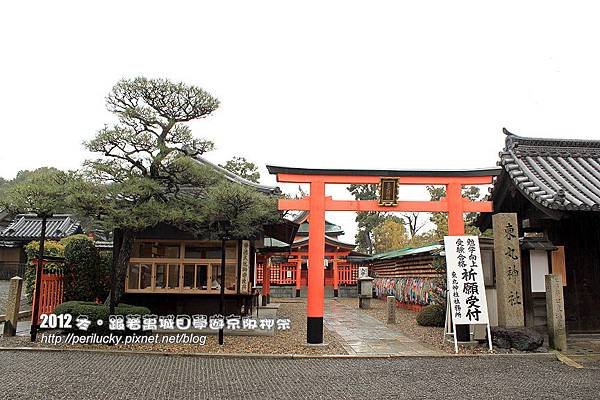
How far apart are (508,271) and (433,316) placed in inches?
218

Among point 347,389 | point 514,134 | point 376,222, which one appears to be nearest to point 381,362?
point 347,389

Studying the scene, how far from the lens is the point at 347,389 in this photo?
7258 mm

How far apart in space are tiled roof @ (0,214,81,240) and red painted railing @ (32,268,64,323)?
13.6 metres

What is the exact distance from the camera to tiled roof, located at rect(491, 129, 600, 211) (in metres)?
9.87

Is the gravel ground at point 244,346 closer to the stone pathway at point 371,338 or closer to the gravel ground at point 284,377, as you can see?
the stone pathway at point 371,338

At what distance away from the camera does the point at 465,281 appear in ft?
36.1

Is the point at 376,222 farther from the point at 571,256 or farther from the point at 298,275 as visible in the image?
the point at 571,256

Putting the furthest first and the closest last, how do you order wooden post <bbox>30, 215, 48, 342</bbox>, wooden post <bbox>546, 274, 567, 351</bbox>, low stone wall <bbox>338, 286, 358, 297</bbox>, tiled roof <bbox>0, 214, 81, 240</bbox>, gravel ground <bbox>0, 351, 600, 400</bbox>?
low stone wall <bbox>338, 286, 358, 297</bbox> < tiled roof <bbox>0, 214, 81, 240</bbox> < wooden post <bbox>30, 215, 48, 342</bbox> < wooden post <bbox>546, 274, 567, 351</bbox> < gravel ground <bbox>0, 351, 600, 400</bbox>

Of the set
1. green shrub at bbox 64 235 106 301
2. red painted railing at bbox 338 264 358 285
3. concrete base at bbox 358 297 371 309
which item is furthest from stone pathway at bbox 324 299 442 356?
red painted railing at bbox 338 264 358 285

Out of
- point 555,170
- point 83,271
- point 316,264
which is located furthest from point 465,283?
point 83,271

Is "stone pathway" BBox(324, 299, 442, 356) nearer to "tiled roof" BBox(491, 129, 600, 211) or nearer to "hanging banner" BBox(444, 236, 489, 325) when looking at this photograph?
"hanging banner" BBox(444, 236, 489, 325)

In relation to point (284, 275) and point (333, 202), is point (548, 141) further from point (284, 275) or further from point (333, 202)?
point (284, 275)

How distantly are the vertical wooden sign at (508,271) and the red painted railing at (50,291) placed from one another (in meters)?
11.3

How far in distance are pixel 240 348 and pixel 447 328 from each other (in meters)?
5.36
